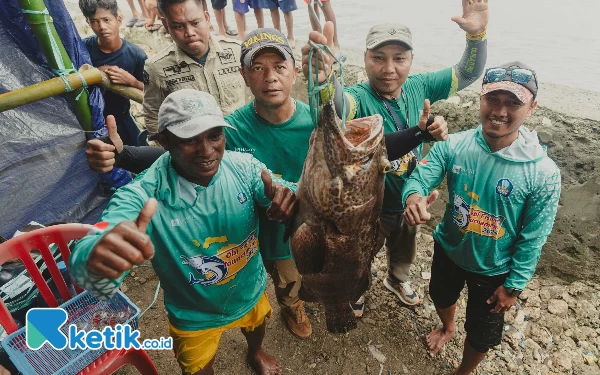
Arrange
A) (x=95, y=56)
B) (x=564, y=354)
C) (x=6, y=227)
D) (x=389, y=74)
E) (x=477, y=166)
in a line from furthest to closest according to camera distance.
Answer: (x=95, y=56)
(x=6, y=227)
(x=564, y=354)
(x=389, y=74)
(x=477, y=166)

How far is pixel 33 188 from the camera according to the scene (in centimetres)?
422

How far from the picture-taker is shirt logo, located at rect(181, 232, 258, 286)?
254 cm

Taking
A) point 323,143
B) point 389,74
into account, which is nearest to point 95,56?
point 389,74

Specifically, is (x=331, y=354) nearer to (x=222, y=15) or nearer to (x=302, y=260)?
(x=302, y=260)

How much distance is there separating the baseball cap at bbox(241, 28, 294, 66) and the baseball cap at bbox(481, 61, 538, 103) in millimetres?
1539

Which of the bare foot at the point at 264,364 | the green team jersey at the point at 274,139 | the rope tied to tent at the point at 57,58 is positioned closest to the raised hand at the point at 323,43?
the green team jersey at the point at 274,139

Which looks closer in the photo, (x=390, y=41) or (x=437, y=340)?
(x=390, y=41)

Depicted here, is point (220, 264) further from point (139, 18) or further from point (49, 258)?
point (139, 18)

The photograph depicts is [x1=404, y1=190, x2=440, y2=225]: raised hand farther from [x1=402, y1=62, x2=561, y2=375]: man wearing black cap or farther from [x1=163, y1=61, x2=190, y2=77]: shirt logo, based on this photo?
[x1=163, y1=61, x2=190, y2=77]: shirt logo

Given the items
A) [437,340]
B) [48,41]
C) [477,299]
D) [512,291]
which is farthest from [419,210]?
[48,41]

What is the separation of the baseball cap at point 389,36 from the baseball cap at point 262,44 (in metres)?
0.85

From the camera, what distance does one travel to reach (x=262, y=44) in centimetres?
277

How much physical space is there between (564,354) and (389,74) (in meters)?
3.35

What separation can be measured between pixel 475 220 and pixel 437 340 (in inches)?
66.9
